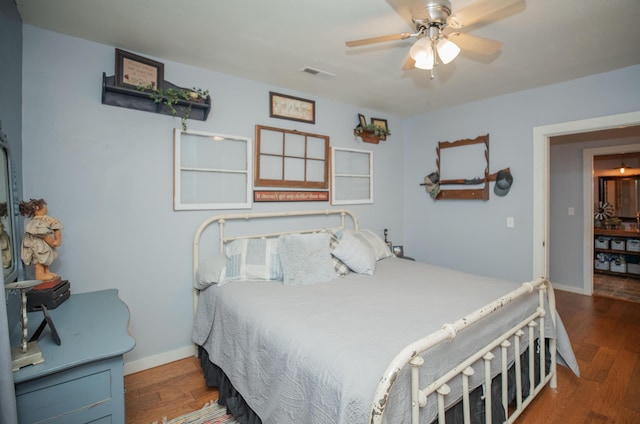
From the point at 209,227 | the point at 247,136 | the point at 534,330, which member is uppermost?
the point at 247,136

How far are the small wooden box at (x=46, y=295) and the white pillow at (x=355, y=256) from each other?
1817 mm

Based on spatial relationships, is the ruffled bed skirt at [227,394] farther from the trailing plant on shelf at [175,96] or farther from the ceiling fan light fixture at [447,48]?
the ceiling fan light fixture at [447,48]

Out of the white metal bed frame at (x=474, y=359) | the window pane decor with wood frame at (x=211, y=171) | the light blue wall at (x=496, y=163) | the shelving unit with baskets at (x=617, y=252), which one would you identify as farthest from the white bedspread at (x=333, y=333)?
the shelving unit with baskets at (x=617, y=252)

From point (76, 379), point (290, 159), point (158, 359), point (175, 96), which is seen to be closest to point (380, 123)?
point (290, 159)

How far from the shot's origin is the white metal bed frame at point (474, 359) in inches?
41.4

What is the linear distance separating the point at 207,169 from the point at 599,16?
9.31 ft

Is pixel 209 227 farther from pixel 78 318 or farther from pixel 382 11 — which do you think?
pixel 382 11

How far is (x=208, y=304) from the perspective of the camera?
229 cm

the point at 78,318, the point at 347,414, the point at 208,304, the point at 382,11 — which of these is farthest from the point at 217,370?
the point at 382,11

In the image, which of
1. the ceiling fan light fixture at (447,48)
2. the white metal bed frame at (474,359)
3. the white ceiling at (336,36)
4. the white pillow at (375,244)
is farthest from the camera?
the white pillow at (375,244)

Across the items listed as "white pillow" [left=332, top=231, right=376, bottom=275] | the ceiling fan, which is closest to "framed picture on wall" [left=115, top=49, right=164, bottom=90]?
the ceiling fan

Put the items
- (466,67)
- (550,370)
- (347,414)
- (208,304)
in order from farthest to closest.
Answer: (466,67) → (208,304) → (550,370) → (347,414)

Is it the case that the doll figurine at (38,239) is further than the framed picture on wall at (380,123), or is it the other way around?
the framed picture on wall at (380,123)

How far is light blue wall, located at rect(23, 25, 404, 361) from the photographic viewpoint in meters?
2.01
